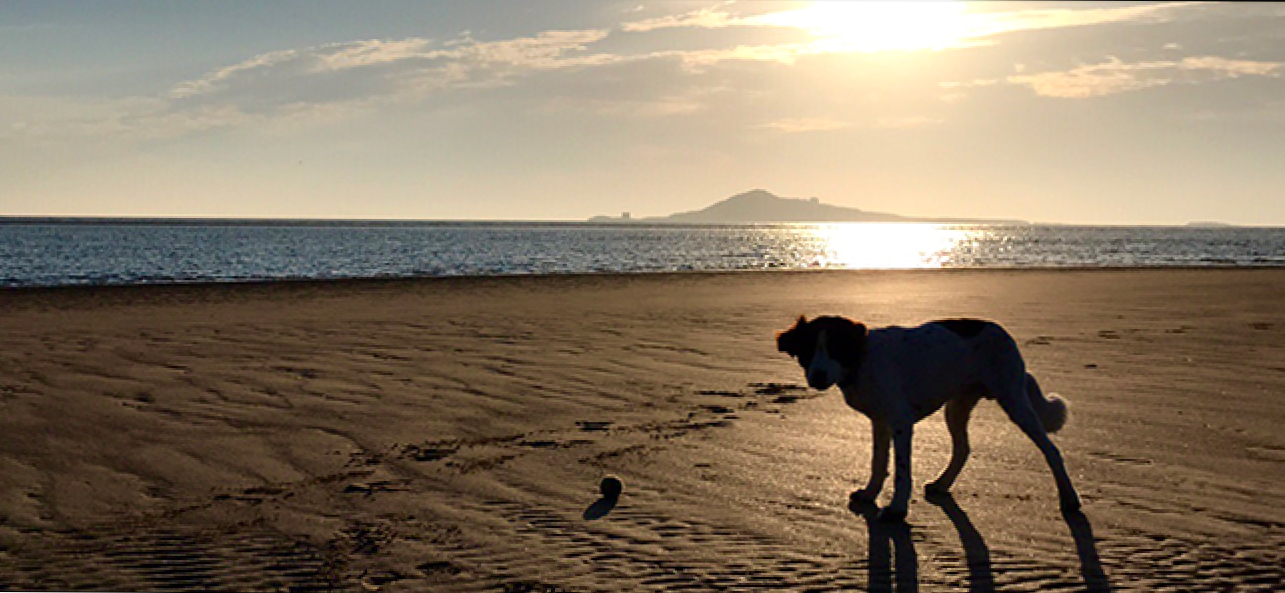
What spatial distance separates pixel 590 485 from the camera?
25.0 feet

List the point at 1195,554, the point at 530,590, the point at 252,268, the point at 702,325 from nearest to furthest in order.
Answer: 1. the point at 530,590
2. the point at 1195,554
3. the point at 702,325
4. the point at 252,268

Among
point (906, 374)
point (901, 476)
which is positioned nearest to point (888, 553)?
point (901, 476)

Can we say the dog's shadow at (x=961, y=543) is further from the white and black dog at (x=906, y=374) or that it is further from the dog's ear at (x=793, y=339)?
the dog's ear at (x=793, y=339)

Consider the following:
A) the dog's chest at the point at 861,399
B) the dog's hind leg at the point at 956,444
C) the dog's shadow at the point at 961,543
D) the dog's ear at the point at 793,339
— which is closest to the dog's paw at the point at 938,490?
the dog's hind leg at the point at 956,444

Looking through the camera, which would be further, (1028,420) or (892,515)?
(1028,420)

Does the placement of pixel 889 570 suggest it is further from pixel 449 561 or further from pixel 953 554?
pixel 449 561

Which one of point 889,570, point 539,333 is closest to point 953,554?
point 889,570

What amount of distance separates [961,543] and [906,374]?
1087 mm

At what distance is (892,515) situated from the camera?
6598 mm

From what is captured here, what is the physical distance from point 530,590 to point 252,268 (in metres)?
52.7

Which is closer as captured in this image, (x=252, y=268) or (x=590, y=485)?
(x=590, y=485)

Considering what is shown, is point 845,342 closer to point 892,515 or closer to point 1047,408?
point 892,515

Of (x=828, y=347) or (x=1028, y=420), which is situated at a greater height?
(x=828, y=347)

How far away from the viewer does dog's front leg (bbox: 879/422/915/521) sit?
658 centimetres
